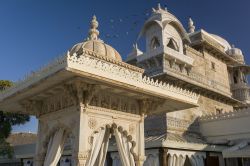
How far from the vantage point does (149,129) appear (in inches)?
645

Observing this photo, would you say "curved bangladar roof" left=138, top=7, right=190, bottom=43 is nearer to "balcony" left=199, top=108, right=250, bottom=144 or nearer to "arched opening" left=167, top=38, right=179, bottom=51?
"arched opening" left=167, top=38, right=179, bottom=51

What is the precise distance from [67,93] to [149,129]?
9.50 m

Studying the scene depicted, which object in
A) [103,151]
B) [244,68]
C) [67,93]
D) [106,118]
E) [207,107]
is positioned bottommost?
[103,151]

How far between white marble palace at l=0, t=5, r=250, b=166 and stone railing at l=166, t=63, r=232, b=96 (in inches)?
4.5

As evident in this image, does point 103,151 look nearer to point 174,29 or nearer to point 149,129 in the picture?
point 149,129

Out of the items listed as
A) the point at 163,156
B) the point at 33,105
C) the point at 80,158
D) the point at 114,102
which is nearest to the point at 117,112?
the point at 114,102

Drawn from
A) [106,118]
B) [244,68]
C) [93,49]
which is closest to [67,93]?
[106,118]

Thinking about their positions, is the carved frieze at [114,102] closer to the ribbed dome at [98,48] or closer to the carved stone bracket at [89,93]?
the carved stone bracket at [89,93]

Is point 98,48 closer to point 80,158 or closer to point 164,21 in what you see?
point 80,158

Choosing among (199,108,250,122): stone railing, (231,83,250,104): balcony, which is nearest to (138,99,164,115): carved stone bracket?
(199,108,250,122): stone railing

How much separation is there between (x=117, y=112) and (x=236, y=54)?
2270 cm

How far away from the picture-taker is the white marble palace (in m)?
7.13

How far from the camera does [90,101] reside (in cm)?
762

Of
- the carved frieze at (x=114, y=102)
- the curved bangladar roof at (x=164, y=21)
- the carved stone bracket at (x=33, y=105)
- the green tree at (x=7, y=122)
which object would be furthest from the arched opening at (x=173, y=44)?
the green tree at (x=7, y=122)
